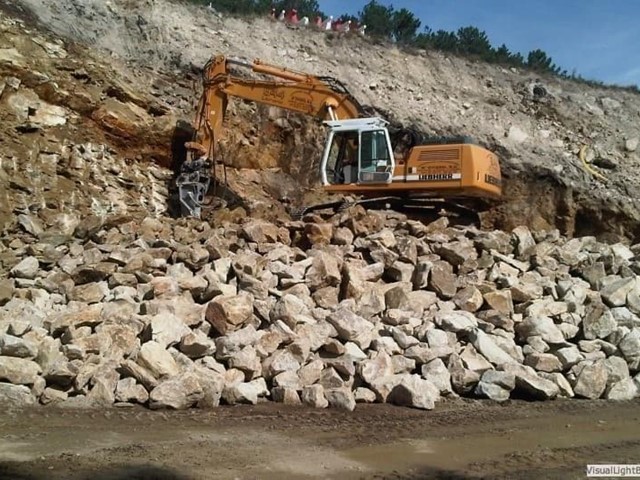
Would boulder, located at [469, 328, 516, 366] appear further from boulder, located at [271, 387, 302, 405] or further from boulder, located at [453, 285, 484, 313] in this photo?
boulder, located at [271, 387, 302, 405]

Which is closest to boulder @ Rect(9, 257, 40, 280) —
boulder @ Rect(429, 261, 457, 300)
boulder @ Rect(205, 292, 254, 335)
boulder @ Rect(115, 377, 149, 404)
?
boulder @ Rect(205, 292, 254, 335)

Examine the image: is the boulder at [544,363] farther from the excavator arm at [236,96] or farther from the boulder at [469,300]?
the excavator arm at [236,96]

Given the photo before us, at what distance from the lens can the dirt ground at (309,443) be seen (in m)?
4.29

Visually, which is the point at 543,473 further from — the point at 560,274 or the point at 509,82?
the point at 509,82

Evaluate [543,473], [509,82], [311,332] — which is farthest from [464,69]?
[543,473]

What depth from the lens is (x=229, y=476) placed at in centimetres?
415

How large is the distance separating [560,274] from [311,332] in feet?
14.9

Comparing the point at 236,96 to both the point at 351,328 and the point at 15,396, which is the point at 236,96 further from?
the point at 15,396

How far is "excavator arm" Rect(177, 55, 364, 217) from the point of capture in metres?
11.7

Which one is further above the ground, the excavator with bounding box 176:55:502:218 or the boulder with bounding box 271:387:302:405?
the excavator with bounding box 176:55:502:218

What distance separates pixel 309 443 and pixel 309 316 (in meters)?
2.56

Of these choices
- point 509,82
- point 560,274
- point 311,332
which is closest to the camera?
point 311,332

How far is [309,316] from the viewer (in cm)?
745

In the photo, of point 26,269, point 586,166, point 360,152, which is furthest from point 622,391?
point 586,166
